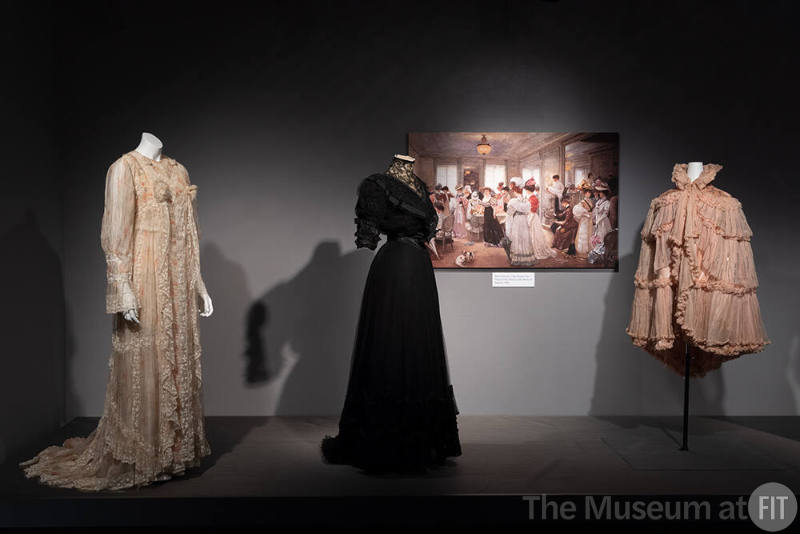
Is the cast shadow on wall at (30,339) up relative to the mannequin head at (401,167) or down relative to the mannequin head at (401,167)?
down

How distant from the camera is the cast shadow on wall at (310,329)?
460cm

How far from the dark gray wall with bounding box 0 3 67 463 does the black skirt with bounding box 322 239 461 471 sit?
2053 millimetres

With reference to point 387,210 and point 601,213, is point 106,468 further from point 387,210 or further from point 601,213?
point 601,213

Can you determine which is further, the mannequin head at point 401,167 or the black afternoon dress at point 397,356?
the mannequin head at point 401,167

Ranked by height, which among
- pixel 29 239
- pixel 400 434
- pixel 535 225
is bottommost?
pixel 400 434

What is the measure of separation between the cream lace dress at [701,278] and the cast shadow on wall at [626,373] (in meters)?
0.82

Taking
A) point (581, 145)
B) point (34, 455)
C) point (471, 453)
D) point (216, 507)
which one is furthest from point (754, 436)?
point (34, 455)

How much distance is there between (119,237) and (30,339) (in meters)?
1.49

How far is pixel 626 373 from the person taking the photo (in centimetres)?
465

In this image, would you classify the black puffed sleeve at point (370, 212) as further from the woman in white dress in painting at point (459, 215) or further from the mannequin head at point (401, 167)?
the woman in white dress in painting at point (459, 215)

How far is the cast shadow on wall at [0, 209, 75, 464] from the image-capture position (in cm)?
388

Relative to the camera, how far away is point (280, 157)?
15.0 feet

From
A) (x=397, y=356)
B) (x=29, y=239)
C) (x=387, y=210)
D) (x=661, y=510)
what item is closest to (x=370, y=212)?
(x=387, y=210)

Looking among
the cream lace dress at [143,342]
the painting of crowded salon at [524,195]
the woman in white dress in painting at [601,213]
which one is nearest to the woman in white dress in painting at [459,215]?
the painting of crowded salon at [524,195]
